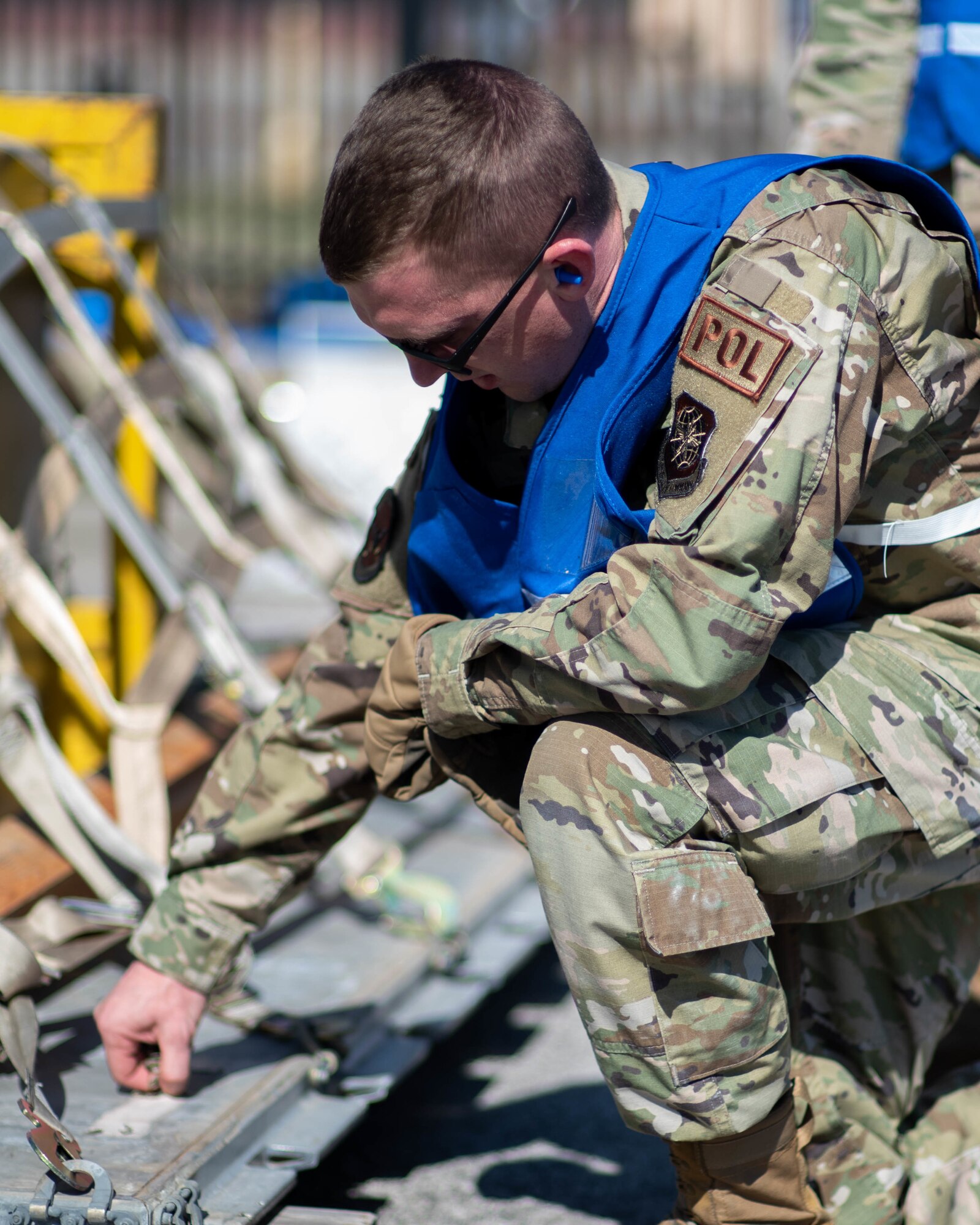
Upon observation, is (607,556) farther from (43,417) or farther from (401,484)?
(43,417)

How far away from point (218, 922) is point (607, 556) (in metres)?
0.60

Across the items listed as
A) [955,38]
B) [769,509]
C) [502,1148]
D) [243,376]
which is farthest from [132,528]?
[955,38]

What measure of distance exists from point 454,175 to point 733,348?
Result: 0.29 m

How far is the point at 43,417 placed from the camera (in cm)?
234

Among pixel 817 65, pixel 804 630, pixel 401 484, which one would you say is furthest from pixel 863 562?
pixel 817 65

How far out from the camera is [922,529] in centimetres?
151

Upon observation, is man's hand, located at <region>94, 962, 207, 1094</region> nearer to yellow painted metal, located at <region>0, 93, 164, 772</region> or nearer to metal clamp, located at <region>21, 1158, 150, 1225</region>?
metal clamp, located at <region>21, 1158, 150, 1225</region>

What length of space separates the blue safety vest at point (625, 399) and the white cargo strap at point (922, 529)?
3 cm

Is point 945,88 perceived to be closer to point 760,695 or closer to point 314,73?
point 760,695

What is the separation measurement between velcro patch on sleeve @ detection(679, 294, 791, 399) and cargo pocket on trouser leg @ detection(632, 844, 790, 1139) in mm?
431

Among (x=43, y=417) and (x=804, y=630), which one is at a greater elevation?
(x=804, y=630)

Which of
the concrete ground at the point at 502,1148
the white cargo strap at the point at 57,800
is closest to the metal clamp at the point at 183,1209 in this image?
the concrete ground at the point at 502,1148

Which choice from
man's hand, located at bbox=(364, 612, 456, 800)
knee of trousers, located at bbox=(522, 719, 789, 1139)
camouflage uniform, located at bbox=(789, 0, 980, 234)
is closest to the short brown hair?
man's hand, located at bbox=(364, 612, 456, 800)

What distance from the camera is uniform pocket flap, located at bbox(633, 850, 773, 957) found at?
4.45 feet
